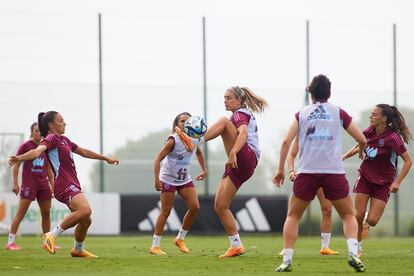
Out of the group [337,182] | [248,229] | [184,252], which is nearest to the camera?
[337,182]

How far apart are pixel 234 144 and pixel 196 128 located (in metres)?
0.66

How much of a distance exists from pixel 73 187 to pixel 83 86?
41.1ft

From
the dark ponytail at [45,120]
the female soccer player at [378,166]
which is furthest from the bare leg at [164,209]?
the female soccer player at [378,166]

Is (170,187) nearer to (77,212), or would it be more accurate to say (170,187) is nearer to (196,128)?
(196,128)

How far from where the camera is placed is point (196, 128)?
13688 mm

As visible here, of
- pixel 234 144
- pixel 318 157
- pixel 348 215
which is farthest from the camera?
pixel 234 144

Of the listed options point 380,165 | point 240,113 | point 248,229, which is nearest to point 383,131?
point 380,165

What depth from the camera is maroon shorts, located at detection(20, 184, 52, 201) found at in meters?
17.4

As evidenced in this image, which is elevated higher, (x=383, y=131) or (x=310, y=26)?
(x=310, y=26)

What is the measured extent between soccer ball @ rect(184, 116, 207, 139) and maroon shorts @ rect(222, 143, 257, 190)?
56 centimetres

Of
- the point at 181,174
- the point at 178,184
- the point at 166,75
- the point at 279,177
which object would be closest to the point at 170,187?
the point at 178,184

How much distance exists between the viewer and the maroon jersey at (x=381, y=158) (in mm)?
13859

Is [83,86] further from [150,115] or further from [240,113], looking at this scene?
[240,113]

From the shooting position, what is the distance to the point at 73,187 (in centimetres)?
1358
